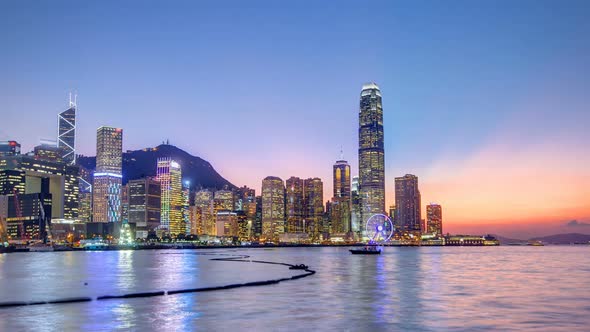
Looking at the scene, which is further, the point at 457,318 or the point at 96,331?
the point at 457,318

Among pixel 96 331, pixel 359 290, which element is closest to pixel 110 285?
pixel 359 290

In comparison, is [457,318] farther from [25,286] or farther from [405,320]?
[25,286]

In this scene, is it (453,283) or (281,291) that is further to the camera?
(453,283)

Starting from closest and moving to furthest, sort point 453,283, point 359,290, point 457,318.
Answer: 1. point 457,318
2. point 359,290
3. point 453,283

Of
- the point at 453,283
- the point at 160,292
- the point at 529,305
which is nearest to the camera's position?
the point at 529,305

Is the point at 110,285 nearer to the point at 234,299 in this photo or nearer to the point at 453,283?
the point at 234,299

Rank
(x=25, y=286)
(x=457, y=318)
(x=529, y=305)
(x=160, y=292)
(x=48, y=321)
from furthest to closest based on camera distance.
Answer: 1. (x=25, y=286)
2. (x=160, y=292)
3. (x=529, y=305)
4. (x=457, y=318)
5. (x=48, y=321)

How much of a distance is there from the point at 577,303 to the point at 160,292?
1444 inches

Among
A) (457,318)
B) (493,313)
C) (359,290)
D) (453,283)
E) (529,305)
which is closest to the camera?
(457,318)

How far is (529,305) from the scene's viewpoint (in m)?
46.6

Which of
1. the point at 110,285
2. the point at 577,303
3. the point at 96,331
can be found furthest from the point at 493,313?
the point at 110,285

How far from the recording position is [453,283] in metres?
69.2

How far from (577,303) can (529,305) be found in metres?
5.64

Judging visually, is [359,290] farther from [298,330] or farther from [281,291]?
[298,330]
